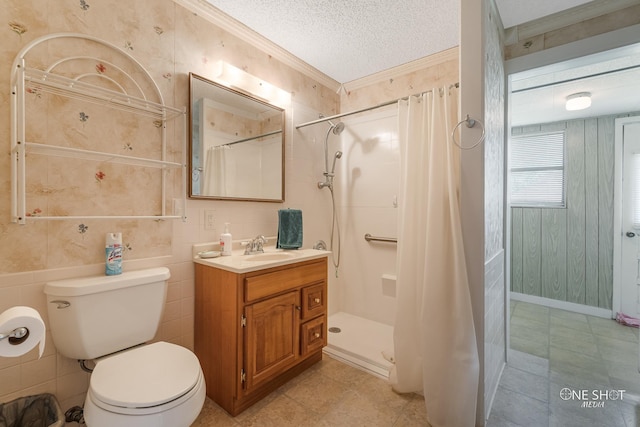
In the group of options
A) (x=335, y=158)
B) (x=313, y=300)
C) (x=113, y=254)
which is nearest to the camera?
(x=113, y=254)

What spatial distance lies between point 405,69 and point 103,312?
278cm

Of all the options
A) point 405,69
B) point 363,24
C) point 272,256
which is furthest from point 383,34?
point 272,256

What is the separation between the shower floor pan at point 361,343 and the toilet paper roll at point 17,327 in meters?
1.80

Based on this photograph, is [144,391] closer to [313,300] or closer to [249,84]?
[313,300]

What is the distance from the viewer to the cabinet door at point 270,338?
5.07 feet

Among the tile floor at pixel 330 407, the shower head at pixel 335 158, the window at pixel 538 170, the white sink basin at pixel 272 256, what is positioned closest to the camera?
the tile floor at pixel 330 407

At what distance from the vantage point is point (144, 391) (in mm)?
1016

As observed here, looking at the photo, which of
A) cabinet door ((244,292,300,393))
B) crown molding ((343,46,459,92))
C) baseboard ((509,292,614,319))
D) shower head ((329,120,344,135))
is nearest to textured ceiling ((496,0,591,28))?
crown molding ((343,46,459,92))

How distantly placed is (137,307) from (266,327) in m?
0.67

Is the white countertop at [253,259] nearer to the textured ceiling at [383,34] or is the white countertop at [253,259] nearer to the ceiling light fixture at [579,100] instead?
the textured ceiling at [383,34]

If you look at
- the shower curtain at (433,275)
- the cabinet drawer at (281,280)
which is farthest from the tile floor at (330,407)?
the cabinet drawer at (281,280)

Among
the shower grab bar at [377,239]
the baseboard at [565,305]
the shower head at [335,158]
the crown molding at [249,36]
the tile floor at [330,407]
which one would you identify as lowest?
the tile floor at [330,407]

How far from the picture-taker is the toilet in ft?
3.18

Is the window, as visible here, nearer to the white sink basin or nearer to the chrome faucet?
the white sink basin
